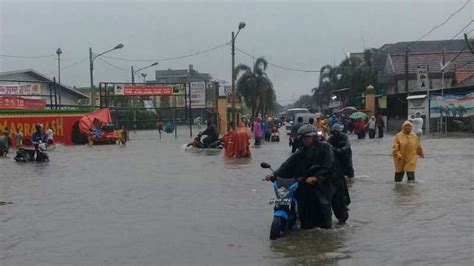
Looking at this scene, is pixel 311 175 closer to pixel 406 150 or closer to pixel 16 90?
pixel 406 150

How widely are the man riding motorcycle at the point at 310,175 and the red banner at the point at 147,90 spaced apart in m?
34.7

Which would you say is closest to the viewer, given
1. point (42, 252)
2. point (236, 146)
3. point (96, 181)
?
point (42, 252)

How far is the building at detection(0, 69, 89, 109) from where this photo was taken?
4131 cm

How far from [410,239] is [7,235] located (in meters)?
5.51

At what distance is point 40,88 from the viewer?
155ft

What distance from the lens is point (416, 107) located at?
110 feet

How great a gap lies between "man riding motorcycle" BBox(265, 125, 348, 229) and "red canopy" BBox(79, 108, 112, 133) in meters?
30.6

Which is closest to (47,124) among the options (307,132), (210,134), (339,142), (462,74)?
(210,134)

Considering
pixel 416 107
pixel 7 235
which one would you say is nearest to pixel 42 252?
pixel 7 235

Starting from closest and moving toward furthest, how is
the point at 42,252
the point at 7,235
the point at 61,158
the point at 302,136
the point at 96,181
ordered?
the point at 42,252 < the point at 302,136 < the point at 7,235 < the point at 96,181 < the point at 61,158

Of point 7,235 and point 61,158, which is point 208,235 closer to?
point 7,235

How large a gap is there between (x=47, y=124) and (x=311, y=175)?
31.9 m

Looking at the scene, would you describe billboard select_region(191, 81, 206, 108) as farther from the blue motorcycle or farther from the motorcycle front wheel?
the motorcycle front wheel

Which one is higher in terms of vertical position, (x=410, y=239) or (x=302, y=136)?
(x=302, y=136)
